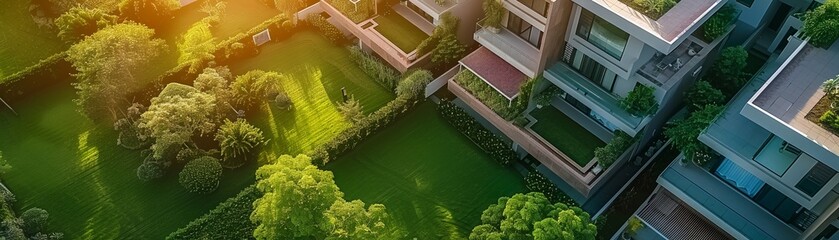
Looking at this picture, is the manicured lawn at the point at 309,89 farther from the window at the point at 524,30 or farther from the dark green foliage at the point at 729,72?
the dark green foliage at the point at 729,72

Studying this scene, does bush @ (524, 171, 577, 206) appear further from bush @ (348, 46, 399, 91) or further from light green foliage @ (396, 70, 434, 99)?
bush @ (348, 46, 399, 91)

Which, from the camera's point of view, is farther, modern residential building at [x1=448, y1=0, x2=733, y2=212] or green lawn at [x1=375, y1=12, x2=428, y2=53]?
green lawn at [x1=375, y1=12, x2=428, y2=53]

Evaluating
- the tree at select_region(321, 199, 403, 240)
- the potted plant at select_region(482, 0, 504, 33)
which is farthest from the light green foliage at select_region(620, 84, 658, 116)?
the tree at select_region(321, 199, 403, 240)

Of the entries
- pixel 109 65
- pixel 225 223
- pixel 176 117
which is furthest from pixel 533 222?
pixel 109 65

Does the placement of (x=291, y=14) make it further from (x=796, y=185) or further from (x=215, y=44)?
(x=796, y=185)

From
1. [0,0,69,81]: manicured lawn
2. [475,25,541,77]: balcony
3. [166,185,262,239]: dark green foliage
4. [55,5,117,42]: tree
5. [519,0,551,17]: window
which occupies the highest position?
[519,0,551,17]: window

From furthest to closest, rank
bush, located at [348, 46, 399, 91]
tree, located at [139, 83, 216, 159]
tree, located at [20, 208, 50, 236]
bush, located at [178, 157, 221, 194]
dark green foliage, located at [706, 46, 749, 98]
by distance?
bush, located at [348, 46, 399, 91] → bush, located at [178, 157, 221, 194] → tree, located at [139, 83, 216, 159] → dark green foliage, located at [706, 46, 749, 98] → tree, located at [20, 208, 50, 236]
